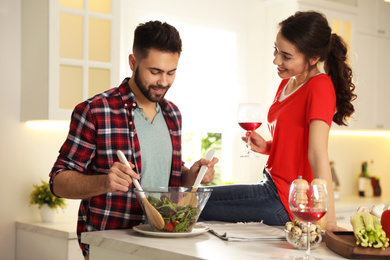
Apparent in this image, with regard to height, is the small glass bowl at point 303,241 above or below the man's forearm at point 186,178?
below

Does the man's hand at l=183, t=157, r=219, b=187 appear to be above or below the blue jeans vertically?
above

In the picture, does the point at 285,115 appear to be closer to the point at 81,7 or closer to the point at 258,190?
the point at 258,190

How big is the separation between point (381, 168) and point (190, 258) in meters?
4.90

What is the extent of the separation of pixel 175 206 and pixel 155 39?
2.27ft

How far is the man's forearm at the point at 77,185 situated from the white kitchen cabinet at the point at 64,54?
141cm

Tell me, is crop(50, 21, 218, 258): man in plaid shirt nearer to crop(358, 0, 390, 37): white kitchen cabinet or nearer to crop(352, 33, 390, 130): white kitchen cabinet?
crop(352, 33, 390, 130): white kitchen cabinet

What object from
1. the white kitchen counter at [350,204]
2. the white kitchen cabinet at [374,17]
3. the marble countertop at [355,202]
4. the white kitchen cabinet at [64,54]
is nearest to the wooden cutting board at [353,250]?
the white kitchen cabinet at [64,54]

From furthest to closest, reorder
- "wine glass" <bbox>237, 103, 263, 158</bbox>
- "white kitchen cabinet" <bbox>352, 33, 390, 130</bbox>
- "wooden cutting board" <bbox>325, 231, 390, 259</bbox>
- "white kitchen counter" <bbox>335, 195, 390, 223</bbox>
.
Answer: "white kitchen cabinet" <bbox>352, 33, 390, 130</bbox> < "white kitchen counter" <bbox>335, 195, 390, 223</bbox> < "wine glass" <bbox>237, 103, 263, 158</bbox> < "wooden cutting board" <bbox>325, 231, 390, 259</bbox>

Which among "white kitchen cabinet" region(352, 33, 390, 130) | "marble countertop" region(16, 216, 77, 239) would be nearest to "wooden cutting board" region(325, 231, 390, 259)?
"marble countertop" region(16, 216, 77, 239)

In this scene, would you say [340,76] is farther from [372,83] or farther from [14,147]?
[372,83]

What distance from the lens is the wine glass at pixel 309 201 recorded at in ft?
5.58

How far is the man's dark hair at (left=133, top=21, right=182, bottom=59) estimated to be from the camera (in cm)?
231

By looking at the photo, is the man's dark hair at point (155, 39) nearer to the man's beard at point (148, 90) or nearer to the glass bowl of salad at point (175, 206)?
the man's beard at point (148, 90)

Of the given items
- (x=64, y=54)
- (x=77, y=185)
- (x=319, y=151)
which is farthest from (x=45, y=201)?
(x=319, y=151)
